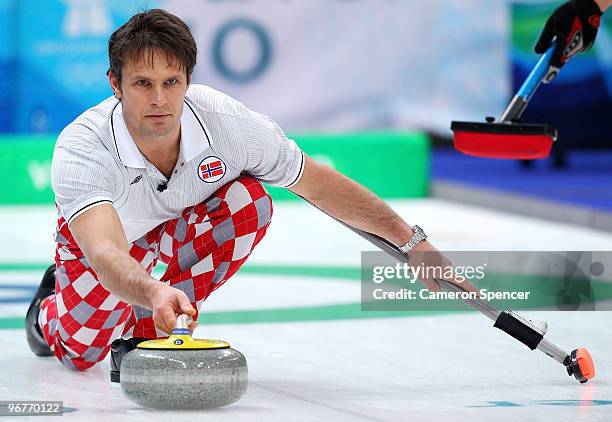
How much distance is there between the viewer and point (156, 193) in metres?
3.14

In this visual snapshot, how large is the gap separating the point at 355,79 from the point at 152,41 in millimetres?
6046

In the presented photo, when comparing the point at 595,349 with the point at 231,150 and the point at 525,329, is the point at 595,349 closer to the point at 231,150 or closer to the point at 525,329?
the point at 525,329

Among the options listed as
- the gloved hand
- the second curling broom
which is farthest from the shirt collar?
the gloved hand

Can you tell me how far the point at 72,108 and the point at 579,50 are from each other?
5.07 metres

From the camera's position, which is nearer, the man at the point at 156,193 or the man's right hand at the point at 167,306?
the man's right hand at the point at 167,306

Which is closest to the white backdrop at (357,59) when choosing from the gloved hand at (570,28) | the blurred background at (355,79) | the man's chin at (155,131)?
the blurred background at (355,79)

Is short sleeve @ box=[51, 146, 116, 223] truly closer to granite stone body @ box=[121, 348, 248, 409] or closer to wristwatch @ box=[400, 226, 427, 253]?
granite stone body @ box=[121, 348, 248, 409]

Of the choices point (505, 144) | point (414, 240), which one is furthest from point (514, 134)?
point (414, 240)

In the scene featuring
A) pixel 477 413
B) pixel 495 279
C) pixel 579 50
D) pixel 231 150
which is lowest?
pixel 477 413

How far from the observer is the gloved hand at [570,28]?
3.76 metres

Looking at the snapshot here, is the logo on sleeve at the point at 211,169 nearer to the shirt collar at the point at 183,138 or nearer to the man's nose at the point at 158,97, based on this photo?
the shirt collar at the point at 183,138

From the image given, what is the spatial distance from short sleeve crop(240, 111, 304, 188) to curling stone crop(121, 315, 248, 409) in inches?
25.2

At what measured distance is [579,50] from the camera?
12.6ft

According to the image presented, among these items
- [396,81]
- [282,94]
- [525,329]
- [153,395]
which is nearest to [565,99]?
[396,81]
